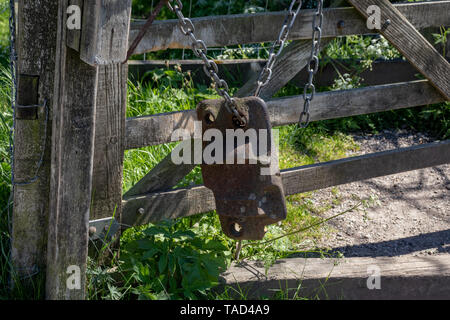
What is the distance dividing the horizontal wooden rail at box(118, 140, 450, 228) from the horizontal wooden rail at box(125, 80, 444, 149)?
31cm

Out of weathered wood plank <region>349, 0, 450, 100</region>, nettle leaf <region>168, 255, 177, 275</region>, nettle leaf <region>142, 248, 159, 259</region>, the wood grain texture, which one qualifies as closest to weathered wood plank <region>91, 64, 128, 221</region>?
nettle leaf <region>142, 248, 159, 259</region>

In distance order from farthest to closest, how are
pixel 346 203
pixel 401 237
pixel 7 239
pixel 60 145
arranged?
pixel 346 203 < pixel 401 237 < pixel 7 239 < pixel 60 145

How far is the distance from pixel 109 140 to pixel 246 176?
70 cm

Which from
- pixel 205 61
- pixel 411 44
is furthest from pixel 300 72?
pixel 205 61

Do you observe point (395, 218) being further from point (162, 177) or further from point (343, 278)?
point (162, 177)

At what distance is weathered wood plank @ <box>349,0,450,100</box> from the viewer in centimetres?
307

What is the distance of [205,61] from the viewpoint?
84.0 inches

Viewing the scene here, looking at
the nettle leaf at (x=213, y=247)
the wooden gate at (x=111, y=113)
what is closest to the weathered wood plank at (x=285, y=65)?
the wooden gate at (x=111, y=113)

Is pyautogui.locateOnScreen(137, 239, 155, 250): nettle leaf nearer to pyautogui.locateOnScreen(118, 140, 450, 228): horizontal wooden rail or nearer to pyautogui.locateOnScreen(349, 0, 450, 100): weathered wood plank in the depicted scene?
pyautogui.locateOnScreen(118, 140, 450, 228): horizontal wooden rail

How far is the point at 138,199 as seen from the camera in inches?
113

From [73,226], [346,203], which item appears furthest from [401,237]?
[73,226]

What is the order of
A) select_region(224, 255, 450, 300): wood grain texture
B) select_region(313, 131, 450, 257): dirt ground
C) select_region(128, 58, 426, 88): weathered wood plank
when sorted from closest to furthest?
select_region(224, 255, 450, 300): wood grain texture < select_region(313, 131, 450, 257): dirt ground < select_region(128, 58, 426, 88): weathered wood plank
